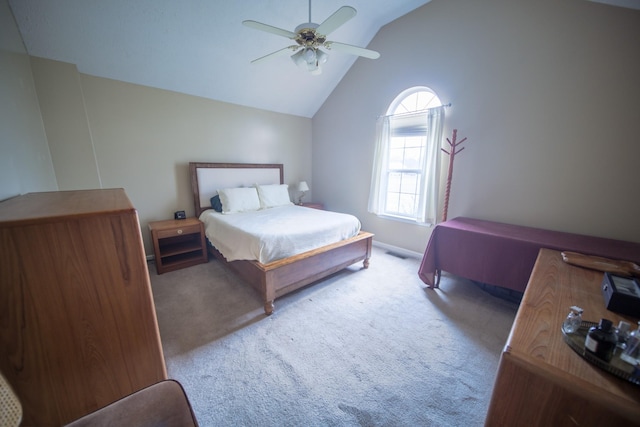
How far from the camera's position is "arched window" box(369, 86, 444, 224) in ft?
9.66

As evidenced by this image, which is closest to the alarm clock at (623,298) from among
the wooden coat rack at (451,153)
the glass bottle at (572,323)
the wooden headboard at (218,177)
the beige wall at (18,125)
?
the glass bottle at (572,323)

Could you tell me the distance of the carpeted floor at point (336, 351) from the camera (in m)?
1.26

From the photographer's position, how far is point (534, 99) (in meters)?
2.26

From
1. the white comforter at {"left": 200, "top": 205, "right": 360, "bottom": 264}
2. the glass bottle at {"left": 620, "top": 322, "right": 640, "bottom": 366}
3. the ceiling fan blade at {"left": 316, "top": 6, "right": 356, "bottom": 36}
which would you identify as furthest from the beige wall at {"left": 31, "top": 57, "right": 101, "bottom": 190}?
the glass bottle at {"left": 620, "top": 322, "right": 640, "bottom": 366}

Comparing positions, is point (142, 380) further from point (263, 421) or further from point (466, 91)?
point (466, 91)

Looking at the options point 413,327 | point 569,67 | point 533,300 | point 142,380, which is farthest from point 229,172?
point 569,67

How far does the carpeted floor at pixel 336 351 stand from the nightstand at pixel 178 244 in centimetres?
29

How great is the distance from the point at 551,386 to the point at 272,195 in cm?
352

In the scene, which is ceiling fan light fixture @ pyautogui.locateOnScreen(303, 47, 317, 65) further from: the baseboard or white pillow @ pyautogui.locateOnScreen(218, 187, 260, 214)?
the baseboard

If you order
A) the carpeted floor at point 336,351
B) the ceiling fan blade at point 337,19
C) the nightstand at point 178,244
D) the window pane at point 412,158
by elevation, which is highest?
the ceiling fan blade at point 337,19

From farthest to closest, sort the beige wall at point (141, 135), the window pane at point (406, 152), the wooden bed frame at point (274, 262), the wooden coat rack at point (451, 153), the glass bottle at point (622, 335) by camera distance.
Result: the window pane at point (406, 152), the wooden coat rack at point (451, 153), the beige wall at point (141, 135), the wooden bed frame at point (274, 262), the glass bottle at point (622, 335)

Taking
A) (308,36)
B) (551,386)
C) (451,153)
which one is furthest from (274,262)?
(451,153)

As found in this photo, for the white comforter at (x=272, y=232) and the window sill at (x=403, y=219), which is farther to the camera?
the window sill at (x=403, y=219)

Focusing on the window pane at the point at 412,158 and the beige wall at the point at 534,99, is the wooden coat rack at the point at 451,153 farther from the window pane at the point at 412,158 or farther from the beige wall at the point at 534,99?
the window pane at the point at 412,158
